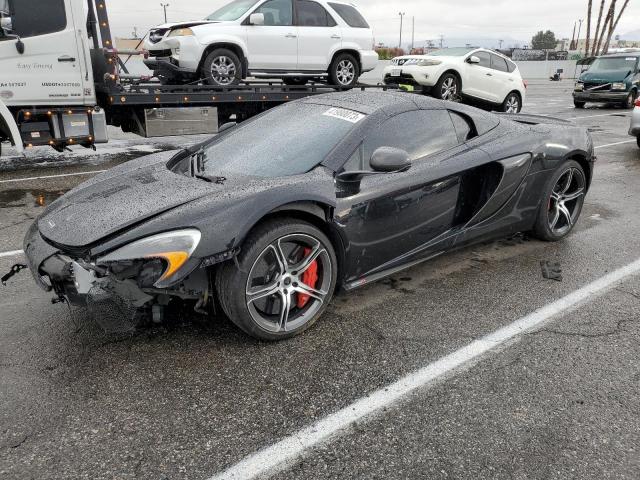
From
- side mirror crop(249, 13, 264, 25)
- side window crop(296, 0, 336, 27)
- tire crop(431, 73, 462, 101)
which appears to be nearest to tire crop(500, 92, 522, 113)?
tire crop(431, 73, 462, 101)

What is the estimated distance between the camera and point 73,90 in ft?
24.9

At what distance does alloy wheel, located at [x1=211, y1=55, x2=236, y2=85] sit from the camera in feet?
28.7

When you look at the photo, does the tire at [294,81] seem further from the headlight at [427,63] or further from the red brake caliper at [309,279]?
the red brake caliper at [309,279]

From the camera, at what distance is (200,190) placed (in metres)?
2.96

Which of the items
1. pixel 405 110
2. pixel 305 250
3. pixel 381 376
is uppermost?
pixel 405 110

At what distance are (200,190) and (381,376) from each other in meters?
1.42

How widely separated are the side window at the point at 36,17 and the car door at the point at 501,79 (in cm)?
953

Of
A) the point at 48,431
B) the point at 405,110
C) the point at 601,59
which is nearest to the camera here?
the point at 48,431

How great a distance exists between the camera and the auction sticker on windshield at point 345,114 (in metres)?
3.50

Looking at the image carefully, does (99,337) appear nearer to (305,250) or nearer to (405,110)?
(305,250)

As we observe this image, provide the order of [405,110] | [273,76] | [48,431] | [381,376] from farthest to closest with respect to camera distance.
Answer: [273,76] < [405,110] < [381,376] < [48,431]

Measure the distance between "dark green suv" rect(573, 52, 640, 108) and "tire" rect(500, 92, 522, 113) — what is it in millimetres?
5800

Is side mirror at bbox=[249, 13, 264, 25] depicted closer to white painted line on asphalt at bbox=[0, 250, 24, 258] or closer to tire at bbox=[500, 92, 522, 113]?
white painted line on asphalt at bbox=[0, 250, 24, 258]

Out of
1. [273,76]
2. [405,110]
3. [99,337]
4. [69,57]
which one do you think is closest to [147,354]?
[99,337]
